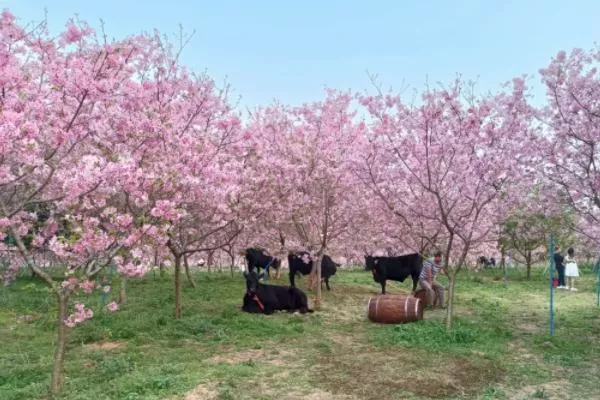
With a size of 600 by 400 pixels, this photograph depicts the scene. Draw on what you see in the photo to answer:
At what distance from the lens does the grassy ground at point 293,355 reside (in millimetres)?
7438

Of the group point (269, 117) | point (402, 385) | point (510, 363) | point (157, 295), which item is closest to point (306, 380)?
point (402, 385)

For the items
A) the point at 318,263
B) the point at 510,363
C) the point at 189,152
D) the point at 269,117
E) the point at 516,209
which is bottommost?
the point at 510,363

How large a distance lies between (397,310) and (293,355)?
166 inches

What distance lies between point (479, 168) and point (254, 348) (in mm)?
6284

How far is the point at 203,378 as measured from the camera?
7.75 m

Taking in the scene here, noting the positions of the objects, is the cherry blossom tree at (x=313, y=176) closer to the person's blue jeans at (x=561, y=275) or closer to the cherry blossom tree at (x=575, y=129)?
the cherry blossom tree at (x=575, y=129)

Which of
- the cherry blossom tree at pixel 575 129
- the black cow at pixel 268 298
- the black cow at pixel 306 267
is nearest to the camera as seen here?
the cherry blossom tree at pixel 575 129

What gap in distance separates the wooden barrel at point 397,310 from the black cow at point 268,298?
7.94 ft

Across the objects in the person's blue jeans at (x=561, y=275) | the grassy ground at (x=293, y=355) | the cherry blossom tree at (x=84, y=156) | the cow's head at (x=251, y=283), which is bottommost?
the grassy ground at (x=293, y=355)

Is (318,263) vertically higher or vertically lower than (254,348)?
higher

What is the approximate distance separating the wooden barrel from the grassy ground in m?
0.35

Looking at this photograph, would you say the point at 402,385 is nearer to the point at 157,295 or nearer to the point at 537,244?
the point at 157,295

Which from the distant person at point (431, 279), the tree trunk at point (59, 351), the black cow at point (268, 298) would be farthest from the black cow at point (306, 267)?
the tree trunk at point (59, 351)

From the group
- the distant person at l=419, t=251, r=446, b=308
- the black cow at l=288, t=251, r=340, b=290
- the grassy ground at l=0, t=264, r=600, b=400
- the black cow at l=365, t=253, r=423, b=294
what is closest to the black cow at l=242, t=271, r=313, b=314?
the grassy ground at l=0, t=264, r=600, b=400
